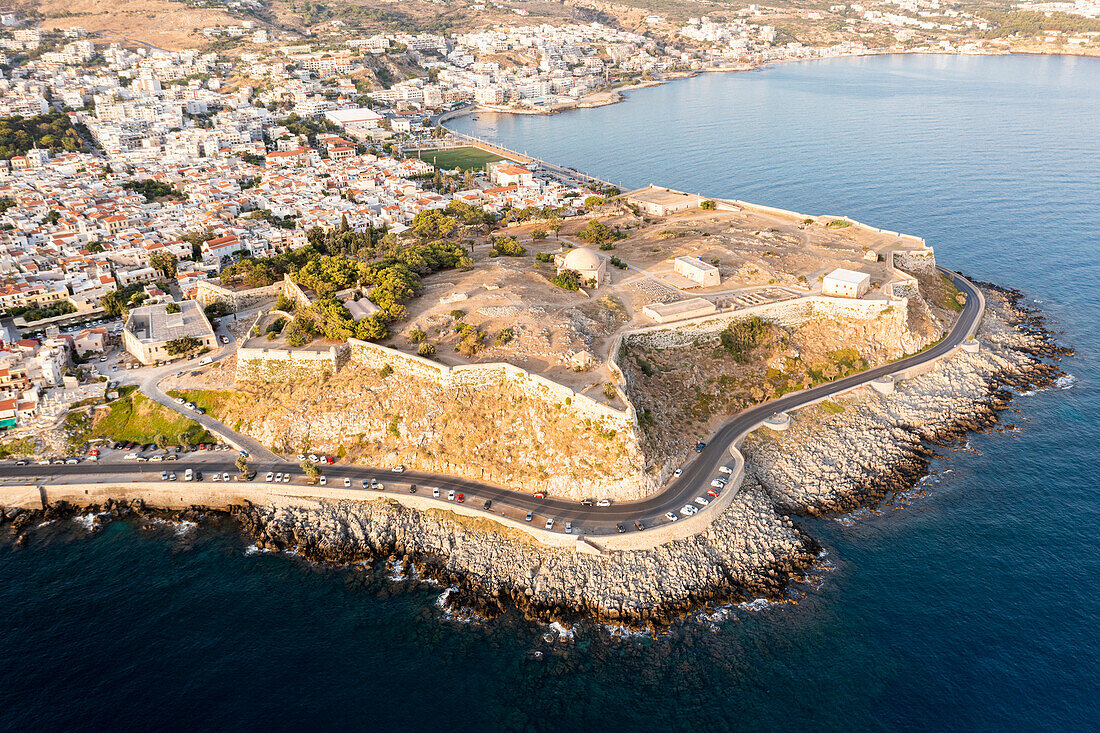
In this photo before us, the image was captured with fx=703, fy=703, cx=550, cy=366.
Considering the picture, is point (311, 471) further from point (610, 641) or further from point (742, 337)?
point (742, 337)

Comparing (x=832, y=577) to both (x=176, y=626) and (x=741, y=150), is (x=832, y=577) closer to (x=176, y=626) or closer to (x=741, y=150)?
(x=176, y=626)

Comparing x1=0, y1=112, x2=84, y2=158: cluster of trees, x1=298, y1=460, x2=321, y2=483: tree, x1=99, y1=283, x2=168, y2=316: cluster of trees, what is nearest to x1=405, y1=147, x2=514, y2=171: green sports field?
x1=0, y1=112, x2=84, y2=158: cluster of trees

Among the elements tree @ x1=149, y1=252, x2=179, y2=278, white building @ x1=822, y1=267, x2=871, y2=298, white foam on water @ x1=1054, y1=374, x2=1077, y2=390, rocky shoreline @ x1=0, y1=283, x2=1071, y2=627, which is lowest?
rocky shoreline @ x1=0, y1=283, x2=1071, y2=627

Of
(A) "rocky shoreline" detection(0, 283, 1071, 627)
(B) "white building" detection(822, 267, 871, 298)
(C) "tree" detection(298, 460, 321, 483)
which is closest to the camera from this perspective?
(A) "rocky shoreline" detection(0, 283, 1071, 627)

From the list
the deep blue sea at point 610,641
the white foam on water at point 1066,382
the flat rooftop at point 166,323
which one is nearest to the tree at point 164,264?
the flat rooftop at point 166,323

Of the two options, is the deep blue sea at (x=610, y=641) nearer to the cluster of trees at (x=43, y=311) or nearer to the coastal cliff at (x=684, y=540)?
the coastal cliff at (x=684, y=540)

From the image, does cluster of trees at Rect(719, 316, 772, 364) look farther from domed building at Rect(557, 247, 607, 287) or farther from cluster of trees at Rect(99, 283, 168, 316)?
cluster of trees at Rect(99, 283, 168, 316)

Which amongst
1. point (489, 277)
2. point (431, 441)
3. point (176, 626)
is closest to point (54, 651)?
point (176, 626)
